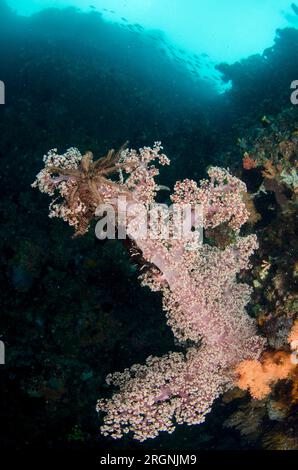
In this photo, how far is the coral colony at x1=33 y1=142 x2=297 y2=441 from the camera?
4473 millimetres

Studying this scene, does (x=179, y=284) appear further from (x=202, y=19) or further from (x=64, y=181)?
(x=202, y=19)

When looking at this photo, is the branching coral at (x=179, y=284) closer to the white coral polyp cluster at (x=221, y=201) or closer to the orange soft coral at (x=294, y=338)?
the white coral polyp cluster at (x=221, y=201)

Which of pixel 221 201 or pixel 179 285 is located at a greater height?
pixel 221 201

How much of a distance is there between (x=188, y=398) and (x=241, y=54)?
62.1 meters

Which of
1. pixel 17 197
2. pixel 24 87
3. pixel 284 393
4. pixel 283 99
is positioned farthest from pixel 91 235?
pixel 24 87

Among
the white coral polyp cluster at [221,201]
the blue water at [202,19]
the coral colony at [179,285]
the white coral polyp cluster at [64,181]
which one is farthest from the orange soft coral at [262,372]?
the blue water at [202,19]

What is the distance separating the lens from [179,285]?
214 inches

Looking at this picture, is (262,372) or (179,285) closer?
(179,285)

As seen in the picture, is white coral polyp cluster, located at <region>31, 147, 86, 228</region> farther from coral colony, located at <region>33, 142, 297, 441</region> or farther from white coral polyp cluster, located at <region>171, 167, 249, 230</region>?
white coral polyp cluster, located at <region>171, 167, 249, 230</region>

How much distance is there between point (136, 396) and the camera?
527 centimetres

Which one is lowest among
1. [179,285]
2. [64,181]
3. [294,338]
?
[294,338]

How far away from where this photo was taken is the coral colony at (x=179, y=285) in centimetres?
447

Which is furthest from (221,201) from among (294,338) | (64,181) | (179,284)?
(294,338)

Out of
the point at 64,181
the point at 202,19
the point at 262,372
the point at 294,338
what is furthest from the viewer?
the point at 202,19
